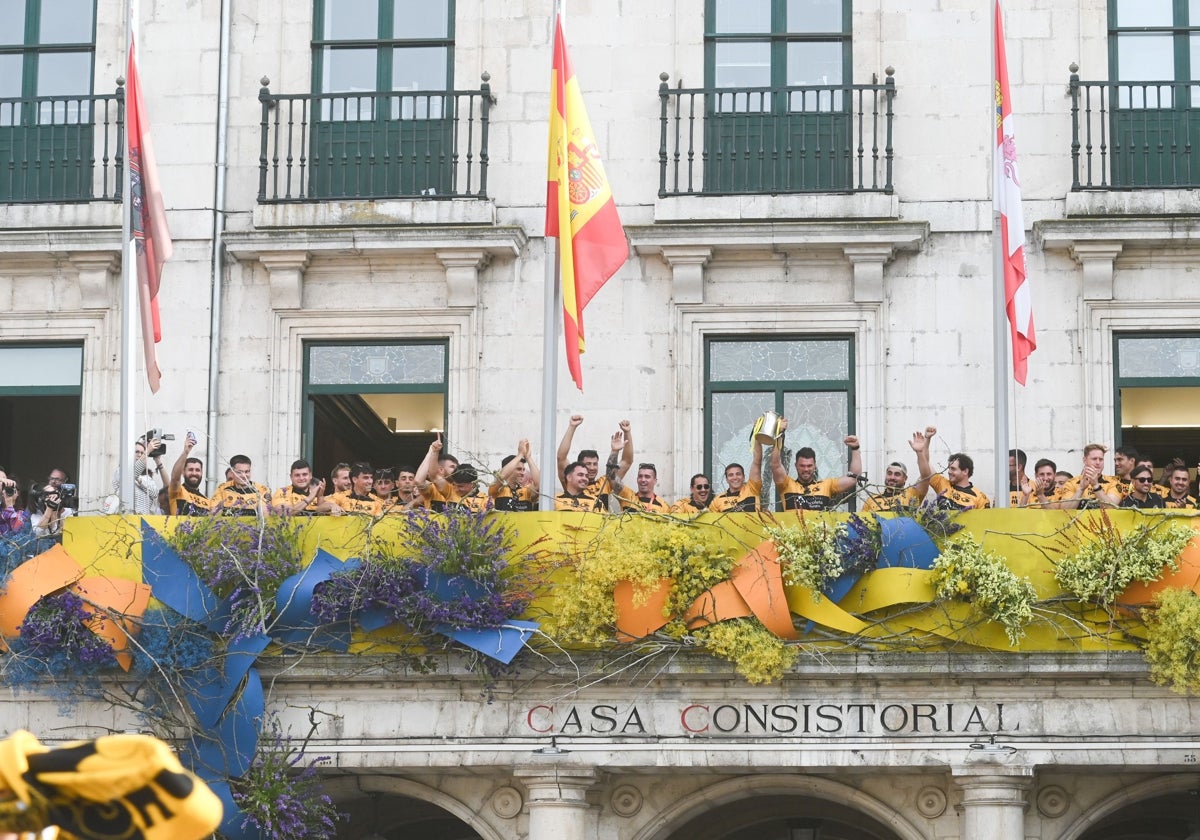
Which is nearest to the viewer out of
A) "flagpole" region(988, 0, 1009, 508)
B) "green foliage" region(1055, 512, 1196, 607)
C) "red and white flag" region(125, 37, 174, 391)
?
"green foliage" region(1055, 512, 1196, 607)

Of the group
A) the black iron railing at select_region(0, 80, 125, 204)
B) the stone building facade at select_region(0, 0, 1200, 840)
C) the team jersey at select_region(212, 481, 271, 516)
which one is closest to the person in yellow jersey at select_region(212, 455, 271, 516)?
the team jersey at select_region(212, 481, 271, 516)

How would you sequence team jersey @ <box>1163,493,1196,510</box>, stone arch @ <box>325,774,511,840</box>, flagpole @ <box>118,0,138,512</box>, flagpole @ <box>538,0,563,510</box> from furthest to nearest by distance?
flagpole @ <box>118,0,138,512</box> < stone arch @ <box>325,774,511,840</box> < flagpole @ <box>538,0,563,510</box> < team jersey @ <box>1163,493,1196,510</box>

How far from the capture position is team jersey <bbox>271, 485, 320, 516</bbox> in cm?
1914

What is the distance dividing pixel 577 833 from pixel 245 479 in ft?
14.3

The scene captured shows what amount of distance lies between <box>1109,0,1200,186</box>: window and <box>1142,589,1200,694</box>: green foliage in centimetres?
533

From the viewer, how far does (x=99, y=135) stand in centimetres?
2233

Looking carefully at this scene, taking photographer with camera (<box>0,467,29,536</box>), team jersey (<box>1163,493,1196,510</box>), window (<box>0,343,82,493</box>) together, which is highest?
window (<box>0,343,82,493</box>)

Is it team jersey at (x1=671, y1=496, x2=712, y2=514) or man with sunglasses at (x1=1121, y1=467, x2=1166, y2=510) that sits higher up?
man with sunglasses at (x1=1121, y1=467, x2=1166, y2=510)

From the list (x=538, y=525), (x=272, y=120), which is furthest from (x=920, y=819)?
(x=272, y=120)

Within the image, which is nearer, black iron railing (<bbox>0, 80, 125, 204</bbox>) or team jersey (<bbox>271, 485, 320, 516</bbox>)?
team jersey (<bbox>271, 485, 320, 516</bbox>)

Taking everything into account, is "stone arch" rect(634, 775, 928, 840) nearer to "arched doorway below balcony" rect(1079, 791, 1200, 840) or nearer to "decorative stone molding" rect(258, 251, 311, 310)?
"arched doorway below balcony" rect(1079, 791, 1200, 840)

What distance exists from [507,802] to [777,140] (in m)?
7.16

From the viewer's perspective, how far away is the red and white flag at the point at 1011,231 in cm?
1939

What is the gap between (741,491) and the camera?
776 inches
